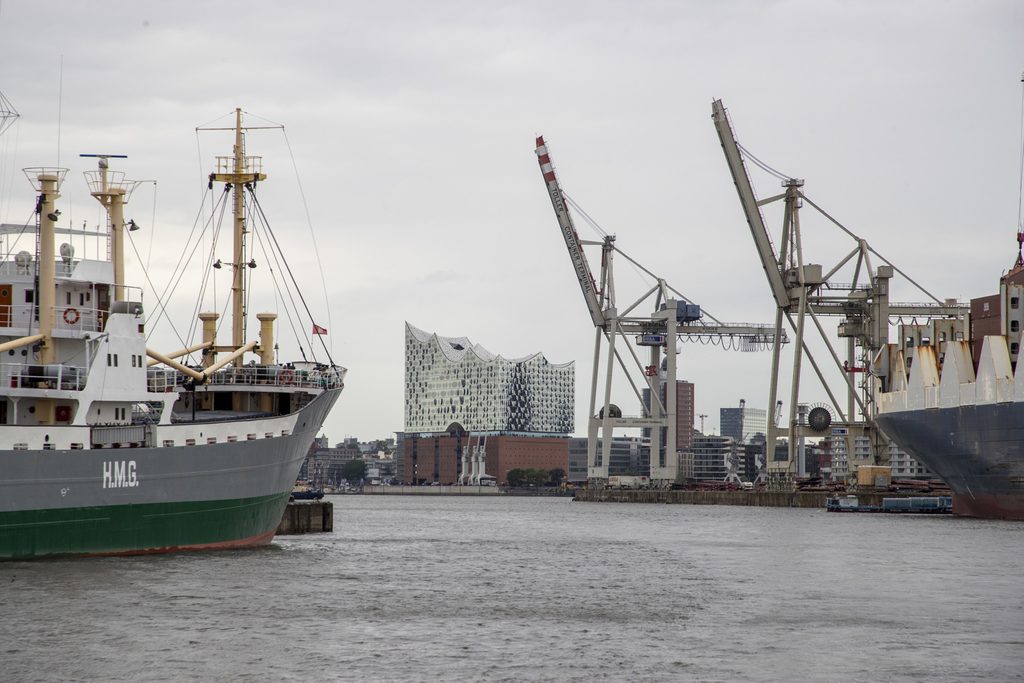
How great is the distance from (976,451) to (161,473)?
46549 mm

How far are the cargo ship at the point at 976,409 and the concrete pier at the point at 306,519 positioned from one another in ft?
110

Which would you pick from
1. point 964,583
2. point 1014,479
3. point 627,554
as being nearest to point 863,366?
point 1014,479

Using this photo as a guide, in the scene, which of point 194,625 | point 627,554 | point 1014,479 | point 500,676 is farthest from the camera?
point 1014,479

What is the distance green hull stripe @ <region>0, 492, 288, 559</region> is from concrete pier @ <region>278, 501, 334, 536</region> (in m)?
16.1

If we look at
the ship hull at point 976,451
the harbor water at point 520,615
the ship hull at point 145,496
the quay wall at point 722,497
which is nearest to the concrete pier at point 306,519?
the harbor water at point 520,615

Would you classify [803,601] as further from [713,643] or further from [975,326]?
[975,326]

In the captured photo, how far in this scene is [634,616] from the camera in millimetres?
32312

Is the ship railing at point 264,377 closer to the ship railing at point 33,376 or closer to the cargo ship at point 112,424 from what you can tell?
the cargo ship at point 112,424

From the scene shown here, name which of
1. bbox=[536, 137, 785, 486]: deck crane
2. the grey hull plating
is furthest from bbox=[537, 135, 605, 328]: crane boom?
the grey hull plating

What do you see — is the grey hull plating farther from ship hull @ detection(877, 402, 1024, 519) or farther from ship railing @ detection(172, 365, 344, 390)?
ship hull @ detection(877, 402, 1024, 519)

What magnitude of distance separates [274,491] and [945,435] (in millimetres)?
42377

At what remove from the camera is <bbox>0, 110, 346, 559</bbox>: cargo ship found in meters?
39.2

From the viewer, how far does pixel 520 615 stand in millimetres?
32406

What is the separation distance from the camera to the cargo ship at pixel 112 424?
39.2m
